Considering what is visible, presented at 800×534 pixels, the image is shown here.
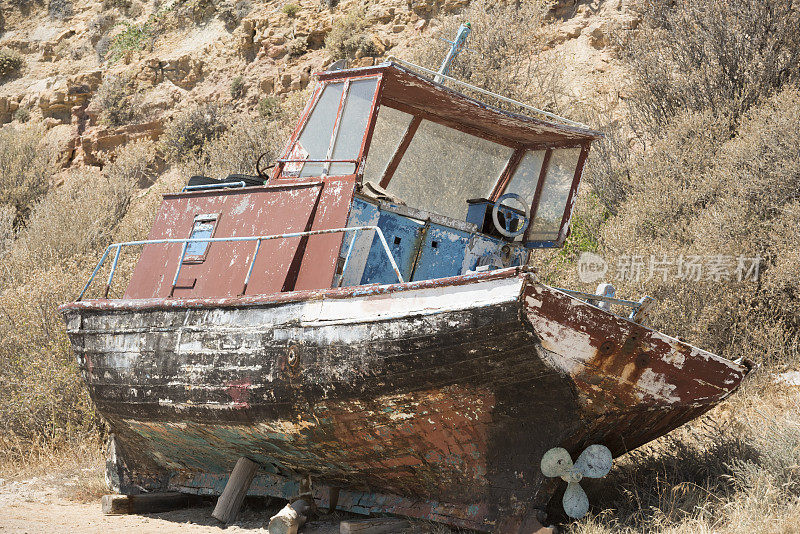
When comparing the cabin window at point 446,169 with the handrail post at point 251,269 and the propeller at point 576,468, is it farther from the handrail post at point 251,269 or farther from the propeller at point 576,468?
the propeller at point 576,468

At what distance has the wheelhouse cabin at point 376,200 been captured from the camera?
611cm

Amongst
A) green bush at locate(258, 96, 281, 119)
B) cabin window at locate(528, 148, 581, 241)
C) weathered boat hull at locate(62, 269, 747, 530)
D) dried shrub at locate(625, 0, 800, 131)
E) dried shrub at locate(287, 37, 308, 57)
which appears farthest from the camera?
dried shrub at locate(287, 37, 308, 57)

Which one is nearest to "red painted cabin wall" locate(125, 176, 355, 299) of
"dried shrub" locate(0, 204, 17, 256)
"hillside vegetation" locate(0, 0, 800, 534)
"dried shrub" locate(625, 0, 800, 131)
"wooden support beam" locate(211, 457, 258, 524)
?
"wooden support beam" locate(211, 457, 258, 524)

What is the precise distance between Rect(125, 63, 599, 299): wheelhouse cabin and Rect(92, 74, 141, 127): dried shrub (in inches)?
651

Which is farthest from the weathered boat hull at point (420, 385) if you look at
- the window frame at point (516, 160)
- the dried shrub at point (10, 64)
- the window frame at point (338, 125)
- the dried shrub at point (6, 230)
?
the dried shrub at point (10, 64)

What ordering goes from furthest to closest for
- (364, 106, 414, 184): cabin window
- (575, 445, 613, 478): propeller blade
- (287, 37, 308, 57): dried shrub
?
1. (287, 37, 308, 57): dried shrub
2. (364, 106, 414, 184): cabin window
3. (575, 445, 613, 478): propeller blade

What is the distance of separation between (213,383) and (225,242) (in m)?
1.37

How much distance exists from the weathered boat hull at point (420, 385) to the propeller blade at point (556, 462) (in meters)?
0.08

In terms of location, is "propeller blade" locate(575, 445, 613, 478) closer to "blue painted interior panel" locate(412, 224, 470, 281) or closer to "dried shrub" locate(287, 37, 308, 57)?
"blue painted interior panel" locate(412, 224, 470, 281)

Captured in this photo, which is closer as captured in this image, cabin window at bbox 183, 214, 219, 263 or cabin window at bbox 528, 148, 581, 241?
cabin window at bbox 183, 214, 219, 263

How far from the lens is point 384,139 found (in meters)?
7.11

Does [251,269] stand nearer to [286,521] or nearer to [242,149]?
[286,521]

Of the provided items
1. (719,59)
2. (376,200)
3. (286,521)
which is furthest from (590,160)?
(286,521)

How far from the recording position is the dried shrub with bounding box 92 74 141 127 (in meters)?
22.7
